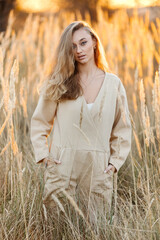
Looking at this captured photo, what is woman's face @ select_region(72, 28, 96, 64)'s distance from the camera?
1.89 metres

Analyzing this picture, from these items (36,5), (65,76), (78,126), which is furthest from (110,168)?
(36,5)

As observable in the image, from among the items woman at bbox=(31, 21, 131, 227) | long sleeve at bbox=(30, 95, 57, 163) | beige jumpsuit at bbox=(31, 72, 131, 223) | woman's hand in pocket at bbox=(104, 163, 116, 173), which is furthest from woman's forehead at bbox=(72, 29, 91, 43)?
woman's hand in pocket at bbox=(104, 163, 116, 173)

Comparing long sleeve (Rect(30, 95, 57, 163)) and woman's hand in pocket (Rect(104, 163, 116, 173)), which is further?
long sleeve (Rect(30, 95, 57, 163))

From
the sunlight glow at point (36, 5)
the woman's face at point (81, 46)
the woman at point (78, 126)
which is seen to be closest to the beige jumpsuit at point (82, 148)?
the woman at point (78, 126)

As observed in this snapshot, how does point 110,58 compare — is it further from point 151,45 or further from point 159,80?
point 159,80

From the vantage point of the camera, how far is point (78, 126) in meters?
1.71

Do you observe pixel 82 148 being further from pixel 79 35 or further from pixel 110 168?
pixel 79 35

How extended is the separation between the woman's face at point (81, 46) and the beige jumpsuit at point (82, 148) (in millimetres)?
164

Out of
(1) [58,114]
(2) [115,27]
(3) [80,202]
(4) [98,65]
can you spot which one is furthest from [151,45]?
(3) [80,202]

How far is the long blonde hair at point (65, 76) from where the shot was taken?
183 cm

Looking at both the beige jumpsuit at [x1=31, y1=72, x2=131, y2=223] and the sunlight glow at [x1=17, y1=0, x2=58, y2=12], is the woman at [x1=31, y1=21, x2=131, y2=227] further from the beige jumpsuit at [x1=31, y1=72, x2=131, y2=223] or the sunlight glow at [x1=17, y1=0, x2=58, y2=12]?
the sunlight glow at [x1=17, y1=0, x2=58, y2=12]

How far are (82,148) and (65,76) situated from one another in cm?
43

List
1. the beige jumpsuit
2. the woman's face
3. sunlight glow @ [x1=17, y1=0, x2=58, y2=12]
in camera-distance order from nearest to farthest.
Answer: the beige jumpsuit, the woman's face, sunlight glow @ [x1=17, y1=0, x2=58, y2=12]

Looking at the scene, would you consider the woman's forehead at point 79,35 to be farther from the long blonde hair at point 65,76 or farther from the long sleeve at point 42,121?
the long sleeve at point 42,121
